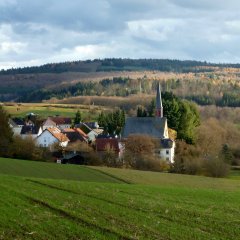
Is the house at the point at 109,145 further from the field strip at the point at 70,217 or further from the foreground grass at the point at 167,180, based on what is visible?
the field strip at the point at 70,217

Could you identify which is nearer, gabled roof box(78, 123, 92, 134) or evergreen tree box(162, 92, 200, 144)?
evergreen tree box(162, 92, 200, 144)

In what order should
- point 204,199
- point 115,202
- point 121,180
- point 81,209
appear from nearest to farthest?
point 81,209
point 115,202
point 204,199
point 121,180

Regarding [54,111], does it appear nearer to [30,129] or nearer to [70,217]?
[30,129]

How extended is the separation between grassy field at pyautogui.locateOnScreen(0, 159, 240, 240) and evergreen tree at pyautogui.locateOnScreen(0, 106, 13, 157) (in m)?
29.8

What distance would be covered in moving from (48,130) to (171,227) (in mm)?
71829

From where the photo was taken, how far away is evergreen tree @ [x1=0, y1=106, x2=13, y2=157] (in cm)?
5509

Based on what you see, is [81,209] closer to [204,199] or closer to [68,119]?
[204,199]

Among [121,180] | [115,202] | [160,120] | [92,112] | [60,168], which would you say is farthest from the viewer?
[92,112]

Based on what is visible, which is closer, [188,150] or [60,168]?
[60,168]

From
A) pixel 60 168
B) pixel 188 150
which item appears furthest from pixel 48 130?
pixel 60 168

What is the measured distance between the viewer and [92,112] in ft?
475

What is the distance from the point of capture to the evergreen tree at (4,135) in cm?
5509

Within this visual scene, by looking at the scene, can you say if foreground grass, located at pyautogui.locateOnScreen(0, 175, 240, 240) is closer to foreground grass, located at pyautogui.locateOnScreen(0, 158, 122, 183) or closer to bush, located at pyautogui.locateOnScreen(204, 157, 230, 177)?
foreground grass, located at pyautogui.locateOnScreen(0, 158, 122, 183)

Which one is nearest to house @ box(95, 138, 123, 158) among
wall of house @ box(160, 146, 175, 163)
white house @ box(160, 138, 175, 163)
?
wall of house @ box(160, 146, 175, 163)
